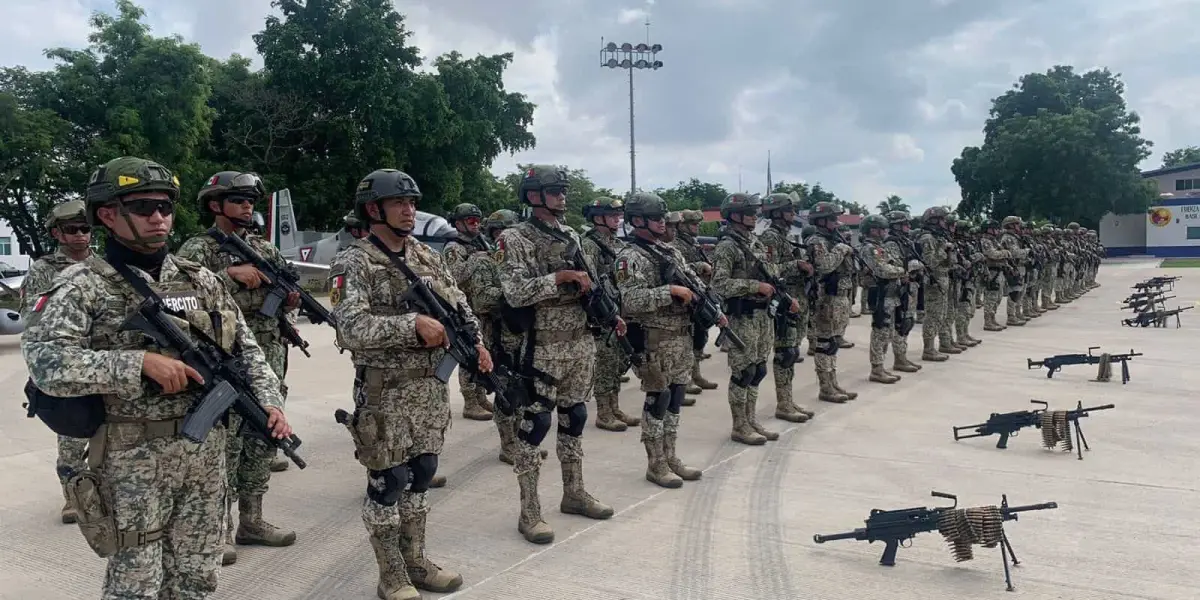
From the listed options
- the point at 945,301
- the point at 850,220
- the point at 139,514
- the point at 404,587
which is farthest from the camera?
the point at 850,220

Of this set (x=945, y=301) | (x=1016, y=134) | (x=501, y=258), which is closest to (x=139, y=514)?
(x=501, y=258)

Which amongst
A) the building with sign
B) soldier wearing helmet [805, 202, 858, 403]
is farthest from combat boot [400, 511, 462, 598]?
the building with sign

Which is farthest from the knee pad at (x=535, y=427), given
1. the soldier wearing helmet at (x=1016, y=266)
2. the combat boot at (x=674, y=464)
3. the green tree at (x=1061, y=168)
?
the green tree at (x=1061, y=168)

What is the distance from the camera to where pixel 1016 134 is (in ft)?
159

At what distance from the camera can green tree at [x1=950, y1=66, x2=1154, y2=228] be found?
45.6m

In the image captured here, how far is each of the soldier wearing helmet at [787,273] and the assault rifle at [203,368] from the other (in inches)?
234

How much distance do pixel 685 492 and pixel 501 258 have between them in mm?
2312

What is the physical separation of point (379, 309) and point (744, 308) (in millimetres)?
4010

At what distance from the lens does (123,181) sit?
3.13 m

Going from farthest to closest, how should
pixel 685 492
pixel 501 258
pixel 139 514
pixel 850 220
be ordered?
pixel 850 220 < pixel 685 492 < pixel 501 258 < pixel 139 514

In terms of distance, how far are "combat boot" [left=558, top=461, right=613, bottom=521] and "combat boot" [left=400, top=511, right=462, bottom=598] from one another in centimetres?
129

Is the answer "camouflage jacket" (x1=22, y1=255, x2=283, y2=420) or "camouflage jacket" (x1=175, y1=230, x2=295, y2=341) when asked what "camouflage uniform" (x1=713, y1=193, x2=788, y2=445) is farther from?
"camouflage jacket" (x1=22, y1=255, x2=283, y2=420)

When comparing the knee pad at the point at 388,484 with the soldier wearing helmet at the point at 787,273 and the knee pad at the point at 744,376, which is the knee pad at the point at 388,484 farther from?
the soldier wearing helmet at the point at 787,273

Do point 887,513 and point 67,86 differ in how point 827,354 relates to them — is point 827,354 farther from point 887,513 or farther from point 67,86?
point 67,86
